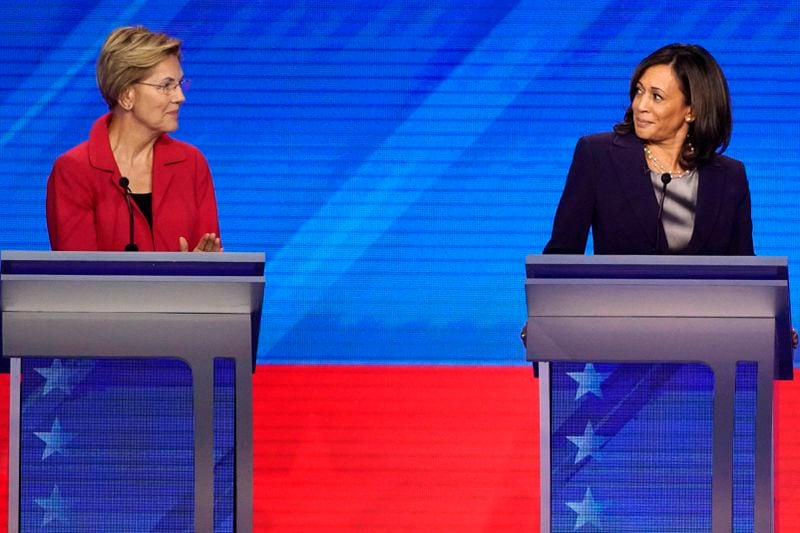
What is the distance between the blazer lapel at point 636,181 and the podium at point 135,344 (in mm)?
859

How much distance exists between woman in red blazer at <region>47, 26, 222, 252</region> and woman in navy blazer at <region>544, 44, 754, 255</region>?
839mm

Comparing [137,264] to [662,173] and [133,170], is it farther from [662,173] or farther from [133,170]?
[662,173]

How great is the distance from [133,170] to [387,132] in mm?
1589

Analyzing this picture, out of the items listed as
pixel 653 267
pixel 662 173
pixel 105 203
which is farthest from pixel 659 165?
pixel 105 203

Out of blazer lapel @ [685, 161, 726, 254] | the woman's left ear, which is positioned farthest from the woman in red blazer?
blazer lapel @ [685, 161, 726, 254]

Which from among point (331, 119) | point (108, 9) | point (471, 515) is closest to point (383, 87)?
point (331, 119)

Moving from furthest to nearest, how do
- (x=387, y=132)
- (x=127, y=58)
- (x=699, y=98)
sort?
1. (x=387, y=132)
2. (x=127, y=58)
3. (x=699, y=98)

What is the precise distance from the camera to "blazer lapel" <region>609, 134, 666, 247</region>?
311 cm

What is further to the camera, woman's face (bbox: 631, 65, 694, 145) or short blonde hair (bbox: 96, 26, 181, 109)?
short blonde hair (bbox: 96, 26, 181, 109)

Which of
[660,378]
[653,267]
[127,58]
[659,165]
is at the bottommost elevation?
[660,378]

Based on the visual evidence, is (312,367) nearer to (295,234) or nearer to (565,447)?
(295,234)

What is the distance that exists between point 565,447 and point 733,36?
244 centimetres

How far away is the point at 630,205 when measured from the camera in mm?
3127

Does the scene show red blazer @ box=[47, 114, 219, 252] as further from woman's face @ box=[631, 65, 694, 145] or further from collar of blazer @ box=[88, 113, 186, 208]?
woman's face @ box=[631, 65, 694, 145]
